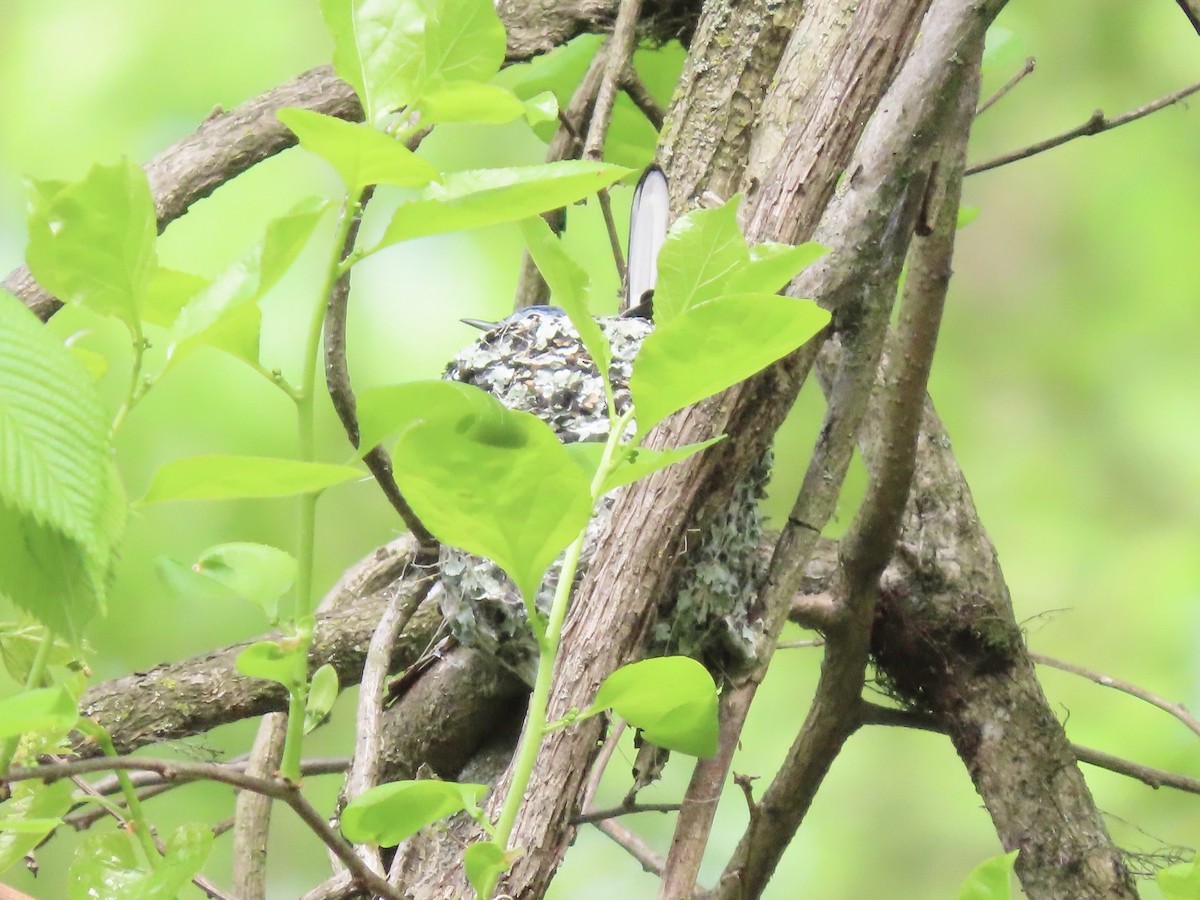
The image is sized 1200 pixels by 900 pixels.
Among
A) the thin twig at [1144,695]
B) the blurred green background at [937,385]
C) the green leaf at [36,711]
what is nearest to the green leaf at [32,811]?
the green leaf at [36,711]

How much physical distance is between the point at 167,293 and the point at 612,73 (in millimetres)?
936

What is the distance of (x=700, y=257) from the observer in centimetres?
39

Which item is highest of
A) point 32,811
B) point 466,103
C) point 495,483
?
point 466,103

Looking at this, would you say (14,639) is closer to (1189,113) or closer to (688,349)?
(688,349)

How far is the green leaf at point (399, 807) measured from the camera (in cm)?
34

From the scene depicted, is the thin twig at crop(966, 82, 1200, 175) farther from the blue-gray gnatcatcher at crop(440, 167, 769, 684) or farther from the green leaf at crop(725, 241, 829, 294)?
the green leaf at crop(725, 241, 829, 294)

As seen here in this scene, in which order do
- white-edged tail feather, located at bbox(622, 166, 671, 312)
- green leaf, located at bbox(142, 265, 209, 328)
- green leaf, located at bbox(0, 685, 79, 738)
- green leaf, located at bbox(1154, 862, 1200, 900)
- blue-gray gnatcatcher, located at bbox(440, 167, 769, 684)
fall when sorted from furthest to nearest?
white-edged tail feather, located at bbox(622, 166, 671, 312) < blue-gray gnatcatcher, located at bbox(440, 167, 769, 684) < green leaf, located at bbox(1154, 862, 1200, 900) < green leaf, located at bbox(142, 265, 209, 328) < green leaf, located at bbox(0, 685, 79, 738)

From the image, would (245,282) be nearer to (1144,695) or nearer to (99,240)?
(99,240)

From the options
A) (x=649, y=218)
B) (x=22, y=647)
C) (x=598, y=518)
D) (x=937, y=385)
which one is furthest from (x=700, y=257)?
(x=937, y=385)

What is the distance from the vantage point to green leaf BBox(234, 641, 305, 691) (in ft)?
1.00

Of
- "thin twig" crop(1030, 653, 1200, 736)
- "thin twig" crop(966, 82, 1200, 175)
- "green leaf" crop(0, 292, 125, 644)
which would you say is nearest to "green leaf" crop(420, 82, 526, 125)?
"green leaf" crop(0, 292, 125, 644)

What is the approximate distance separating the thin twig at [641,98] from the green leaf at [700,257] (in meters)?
0.96

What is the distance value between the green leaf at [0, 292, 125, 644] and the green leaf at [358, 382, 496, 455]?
0.07 meters

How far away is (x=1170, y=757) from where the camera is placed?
190cm
